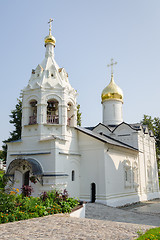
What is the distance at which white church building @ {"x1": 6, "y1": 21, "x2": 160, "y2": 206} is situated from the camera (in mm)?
11867

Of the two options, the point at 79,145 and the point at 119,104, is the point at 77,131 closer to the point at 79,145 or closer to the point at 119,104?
the point at 79,145

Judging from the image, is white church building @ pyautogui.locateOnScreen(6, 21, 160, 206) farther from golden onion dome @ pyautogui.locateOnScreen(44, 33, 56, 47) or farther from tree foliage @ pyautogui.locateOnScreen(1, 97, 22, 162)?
tree foliage @ pyautogui.locateOnScreen(1, 97, 22, 162)

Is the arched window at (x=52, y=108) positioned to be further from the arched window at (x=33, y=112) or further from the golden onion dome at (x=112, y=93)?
the golden onion dome at (x=112, y=93)

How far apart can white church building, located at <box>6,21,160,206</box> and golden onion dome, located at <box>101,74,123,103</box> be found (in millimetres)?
7058

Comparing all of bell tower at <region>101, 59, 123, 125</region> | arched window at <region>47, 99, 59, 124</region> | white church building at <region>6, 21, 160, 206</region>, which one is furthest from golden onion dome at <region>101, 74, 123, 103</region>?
arched window at <region>47, 99, 59, 124</region>

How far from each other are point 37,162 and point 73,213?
474cm

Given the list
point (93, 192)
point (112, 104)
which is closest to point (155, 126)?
point (112, 104)

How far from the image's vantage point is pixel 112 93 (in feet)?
68.9

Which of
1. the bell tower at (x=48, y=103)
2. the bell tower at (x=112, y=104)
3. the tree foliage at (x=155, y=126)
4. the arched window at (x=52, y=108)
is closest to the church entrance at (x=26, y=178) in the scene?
the bell tower at (x=48, y=103)

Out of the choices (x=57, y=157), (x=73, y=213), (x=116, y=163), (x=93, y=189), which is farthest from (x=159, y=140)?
(x=73, y=213)

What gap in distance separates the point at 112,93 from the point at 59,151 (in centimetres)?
1074

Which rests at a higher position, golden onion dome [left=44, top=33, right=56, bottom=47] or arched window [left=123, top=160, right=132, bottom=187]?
golden onion dome [left=44, top=33, right=56, bottom=47]

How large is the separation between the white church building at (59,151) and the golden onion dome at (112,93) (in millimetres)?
7058

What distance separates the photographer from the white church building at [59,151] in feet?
38.9
